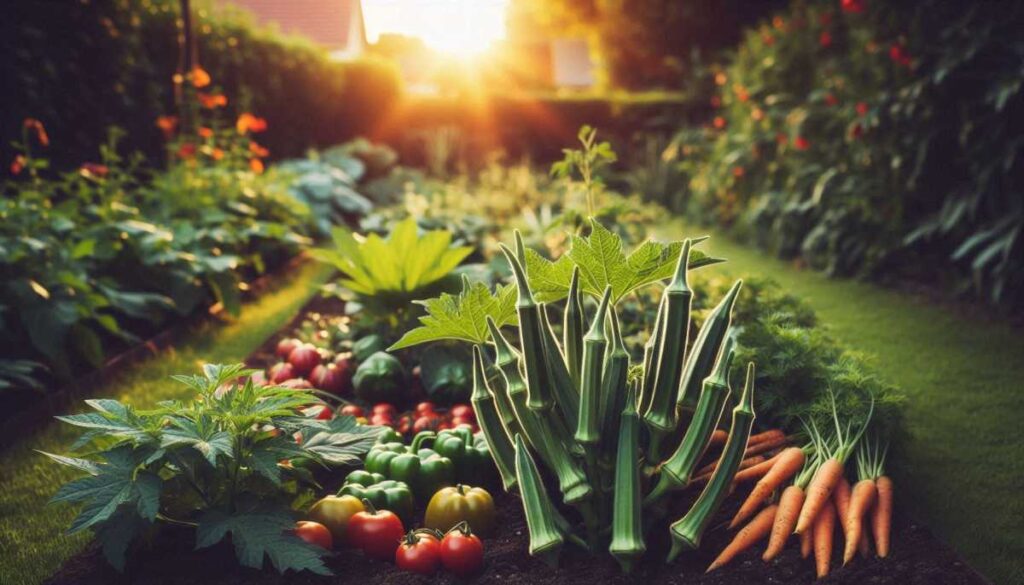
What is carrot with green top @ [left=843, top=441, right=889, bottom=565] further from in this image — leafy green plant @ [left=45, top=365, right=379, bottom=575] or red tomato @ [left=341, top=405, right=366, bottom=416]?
red tomato @ [left=341, top=405, right=366, bottom=416]

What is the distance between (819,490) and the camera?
7.87 feet

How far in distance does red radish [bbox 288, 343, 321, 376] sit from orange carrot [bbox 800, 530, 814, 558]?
2519mm

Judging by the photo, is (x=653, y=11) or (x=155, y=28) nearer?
(x=155, y=28)

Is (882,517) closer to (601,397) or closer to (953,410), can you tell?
(601,397)

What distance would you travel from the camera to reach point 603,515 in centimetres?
231

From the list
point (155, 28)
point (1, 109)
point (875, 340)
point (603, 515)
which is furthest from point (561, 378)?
point (155, 28)

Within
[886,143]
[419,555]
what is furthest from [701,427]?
[886,143]

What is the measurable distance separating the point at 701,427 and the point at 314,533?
113 cm

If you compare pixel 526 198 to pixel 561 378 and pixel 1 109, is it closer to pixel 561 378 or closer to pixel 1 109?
pixel 1 109

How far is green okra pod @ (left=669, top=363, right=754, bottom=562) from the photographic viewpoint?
217cm

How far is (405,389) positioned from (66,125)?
351 cm

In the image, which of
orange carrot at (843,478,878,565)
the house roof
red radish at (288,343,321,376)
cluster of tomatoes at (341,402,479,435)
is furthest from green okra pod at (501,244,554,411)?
the house roof

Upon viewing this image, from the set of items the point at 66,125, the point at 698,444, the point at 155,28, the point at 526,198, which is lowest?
the point at 526,198

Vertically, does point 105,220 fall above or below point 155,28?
below
